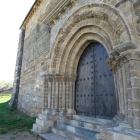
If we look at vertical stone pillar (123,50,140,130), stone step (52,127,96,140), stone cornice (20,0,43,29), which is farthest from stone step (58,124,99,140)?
stone cornice (20,0,43,29)

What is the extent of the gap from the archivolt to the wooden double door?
0.33 metres

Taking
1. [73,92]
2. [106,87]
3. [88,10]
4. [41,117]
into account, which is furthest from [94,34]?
[41,117]

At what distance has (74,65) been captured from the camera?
14.4 feet

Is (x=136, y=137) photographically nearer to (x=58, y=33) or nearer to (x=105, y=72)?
(x=105, y=72)

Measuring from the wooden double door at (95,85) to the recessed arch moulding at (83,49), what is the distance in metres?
0.23

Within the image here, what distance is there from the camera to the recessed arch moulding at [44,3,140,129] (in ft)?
6.88

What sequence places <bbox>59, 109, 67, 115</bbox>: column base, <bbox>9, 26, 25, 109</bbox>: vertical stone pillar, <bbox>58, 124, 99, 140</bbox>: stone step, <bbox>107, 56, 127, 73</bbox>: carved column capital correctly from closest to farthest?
<bbox>107, 56, 127, 73</bbox>: carved column capital < <bbox>58, 124, 99, 140</bbox>: stone step < <bbox>59, 109, 67, 115</bbox>: column base < <bbox>9, 26, 25, 109</bbox>: vertical stone pillar

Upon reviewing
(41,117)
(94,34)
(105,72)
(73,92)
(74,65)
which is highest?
(94,34)

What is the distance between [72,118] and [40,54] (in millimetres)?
3653

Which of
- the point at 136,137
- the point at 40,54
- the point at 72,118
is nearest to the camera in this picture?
the point at 136,137

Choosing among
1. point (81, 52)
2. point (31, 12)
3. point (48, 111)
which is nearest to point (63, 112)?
point (48, 111)

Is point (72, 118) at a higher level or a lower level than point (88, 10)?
lower

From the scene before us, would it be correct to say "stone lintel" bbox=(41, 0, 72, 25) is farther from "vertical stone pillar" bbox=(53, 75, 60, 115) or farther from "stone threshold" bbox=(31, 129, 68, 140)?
"stone threshold" bbox=(31, 129, 68, 140)

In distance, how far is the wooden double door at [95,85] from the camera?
3.21m
